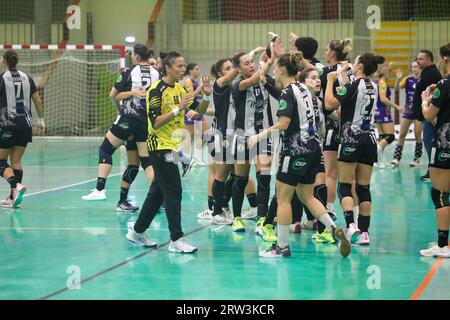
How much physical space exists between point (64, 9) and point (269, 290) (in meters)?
23.9

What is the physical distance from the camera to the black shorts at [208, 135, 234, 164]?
10.0m

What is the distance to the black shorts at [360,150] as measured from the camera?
28.5ft

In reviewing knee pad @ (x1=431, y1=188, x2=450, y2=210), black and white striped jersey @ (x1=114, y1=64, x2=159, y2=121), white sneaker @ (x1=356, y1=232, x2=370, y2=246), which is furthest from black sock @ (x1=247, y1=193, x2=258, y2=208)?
knee pad @ (x1=431, y1=188, x2=450, y2=210)

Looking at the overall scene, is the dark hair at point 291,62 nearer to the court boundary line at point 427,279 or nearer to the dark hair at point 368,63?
the dark hair at point 368,63

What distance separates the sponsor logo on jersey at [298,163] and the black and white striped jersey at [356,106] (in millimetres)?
897

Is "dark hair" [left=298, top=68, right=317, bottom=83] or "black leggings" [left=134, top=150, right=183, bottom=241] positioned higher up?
"dark hair" [left=298, top=68, right=317, bottom=83]

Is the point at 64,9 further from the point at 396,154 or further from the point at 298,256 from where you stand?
the point at 298,256

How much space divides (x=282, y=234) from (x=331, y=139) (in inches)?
79.1

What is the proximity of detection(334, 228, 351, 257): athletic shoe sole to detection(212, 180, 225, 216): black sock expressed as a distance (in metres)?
2.63

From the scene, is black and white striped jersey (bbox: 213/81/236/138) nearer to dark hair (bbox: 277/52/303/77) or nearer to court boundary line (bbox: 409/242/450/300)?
dark hair (bbox: 277/52/303/77)
